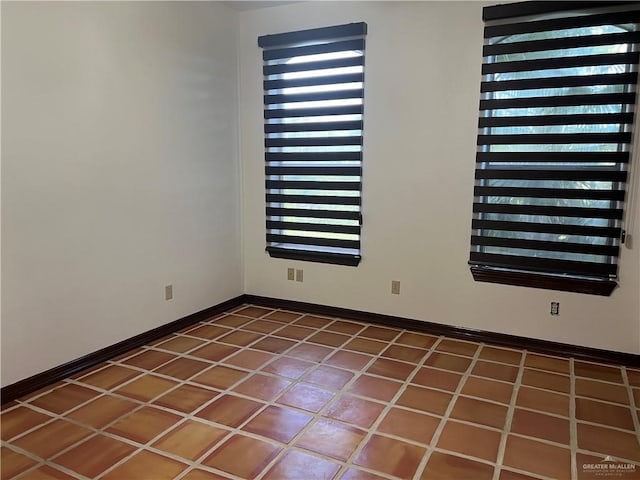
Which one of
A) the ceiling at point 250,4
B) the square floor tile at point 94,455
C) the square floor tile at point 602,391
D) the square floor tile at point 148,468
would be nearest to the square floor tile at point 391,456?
the square floor tile at point 148,468

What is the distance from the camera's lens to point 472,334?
147 inches

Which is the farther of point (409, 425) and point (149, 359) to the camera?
point (149, 359)

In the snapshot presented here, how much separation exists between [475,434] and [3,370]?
8.35ft

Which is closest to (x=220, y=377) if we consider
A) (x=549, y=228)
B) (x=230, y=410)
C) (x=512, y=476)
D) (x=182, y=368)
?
(x=182, y=368)

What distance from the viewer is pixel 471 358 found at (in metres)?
3.40

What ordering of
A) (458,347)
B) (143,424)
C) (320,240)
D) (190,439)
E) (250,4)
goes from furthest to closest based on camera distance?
1. (320,240)
2. (250,4)
3. (458,347)
4. (143,424)
5. (190,439)

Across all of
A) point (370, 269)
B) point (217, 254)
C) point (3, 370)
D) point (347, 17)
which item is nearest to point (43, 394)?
point (3, 370)

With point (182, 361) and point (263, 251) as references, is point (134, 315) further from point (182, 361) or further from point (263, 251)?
point (263, 251)

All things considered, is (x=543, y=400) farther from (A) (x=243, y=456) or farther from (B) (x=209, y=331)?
(B) (x=209, y=331)

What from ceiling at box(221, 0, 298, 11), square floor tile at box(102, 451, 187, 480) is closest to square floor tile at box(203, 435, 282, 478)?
square floor tile at box(102, 451, 187, 480)

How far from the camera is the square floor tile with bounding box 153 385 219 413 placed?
2707 millimetres

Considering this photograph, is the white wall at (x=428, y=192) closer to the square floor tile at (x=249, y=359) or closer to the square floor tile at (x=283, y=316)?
the square floor tile at (x=283, y=316)

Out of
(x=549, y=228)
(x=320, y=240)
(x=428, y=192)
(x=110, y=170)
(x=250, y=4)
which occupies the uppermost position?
(x=250, y=4)

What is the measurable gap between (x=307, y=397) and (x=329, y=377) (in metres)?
0.30
